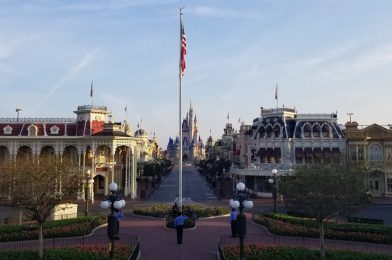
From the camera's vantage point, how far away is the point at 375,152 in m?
59.2

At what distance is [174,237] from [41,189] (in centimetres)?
972

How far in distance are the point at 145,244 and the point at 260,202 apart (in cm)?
2966

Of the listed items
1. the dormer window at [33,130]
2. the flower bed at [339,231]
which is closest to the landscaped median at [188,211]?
the flower bed at [339,231]

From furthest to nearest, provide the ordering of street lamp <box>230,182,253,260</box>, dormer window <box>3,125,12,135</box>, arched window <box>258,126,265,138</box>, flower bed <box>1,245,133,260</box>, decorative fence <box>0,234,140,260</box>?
arched window <box>258,126,265,138</box> → dormer window <box>3,125,12,135</box> → decorative fence <box>0,234,140,260</box> → flower bed <box>1,245,133,260</box> → street lamp <box>230,182,253,260</box>

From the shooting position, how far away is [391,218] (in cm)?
3956

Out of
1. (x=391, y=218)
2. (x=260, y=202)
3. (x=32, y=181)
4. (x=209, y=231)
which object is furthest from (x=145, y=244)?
(x=260, y=202)

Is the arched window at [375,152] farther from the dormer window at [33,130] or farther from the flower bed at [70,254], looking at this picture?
the flower bed at [70,254]

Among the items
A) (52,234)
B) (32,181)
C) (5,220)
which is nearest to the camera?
(32,181)

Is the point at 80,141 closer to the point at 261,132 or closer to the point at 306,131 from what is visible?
the point at 261,132

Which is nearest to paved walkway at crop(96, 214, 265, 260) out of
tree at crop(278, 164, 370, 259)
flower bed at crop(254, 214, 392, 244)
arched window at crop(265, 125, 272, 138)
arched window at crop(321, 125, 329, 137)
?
flower bed at crop(254, 214, 392, 244)

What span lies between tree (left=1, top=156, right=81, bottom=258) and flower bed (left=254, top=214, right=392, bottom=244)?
13472 millimetres

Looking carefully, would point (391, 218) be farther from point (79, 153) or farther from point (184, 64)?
point (79, 153)

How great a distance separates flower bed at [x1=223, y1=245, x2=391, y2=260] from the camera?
63.7 ft

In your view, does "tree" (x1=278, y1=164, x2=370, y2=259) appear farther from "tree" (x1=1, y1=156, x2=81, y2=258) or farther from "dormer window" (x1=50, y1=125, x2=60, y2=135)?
"dormer window" (x1=50, y1=125, x2=60, y2=135)
